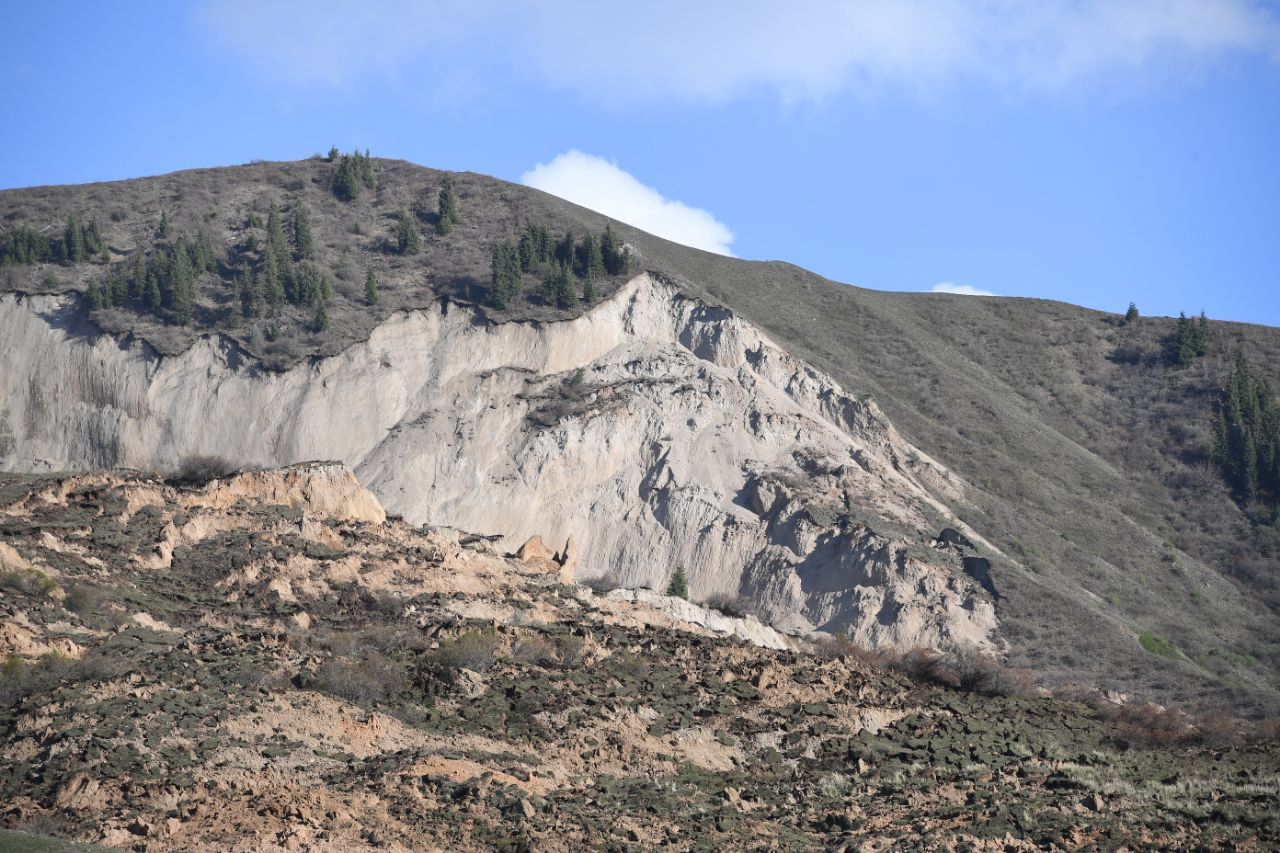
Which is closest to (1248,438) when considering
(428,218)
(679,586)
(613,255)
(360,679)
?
(613,255)

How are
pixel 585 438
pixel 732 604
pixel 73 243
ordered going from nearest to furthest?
pixel 732 604
pixel 585 438
pixel 73 243

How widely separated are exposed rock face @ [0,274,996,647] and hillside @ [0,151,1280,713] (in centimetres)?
134

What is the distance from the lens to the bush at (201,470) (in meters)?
47.9

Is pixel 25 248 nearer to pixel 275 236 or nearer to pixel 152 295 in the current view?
pixel 152 295

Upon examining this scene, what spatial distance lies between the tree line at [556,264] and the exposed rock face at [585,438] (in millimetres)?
1945

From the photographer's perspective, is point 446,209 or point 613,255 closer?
point 613,255

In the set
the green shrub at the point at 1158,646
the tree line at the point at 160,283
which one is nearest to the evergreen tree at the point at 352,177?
the tree line at the point at 160,283

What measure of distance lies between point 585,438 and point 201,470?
1770cm

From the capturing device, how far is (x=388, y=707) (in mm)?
28703

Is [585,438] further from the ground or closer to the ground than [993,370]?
closer to the ground

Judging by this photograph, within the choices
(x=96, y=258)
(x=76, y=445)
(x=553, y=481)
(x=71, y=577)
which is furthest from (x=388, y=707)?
(x=96, y=258)

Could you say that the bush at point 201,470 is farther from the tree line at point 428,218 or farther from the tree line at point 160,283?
the tree line at point 428,218

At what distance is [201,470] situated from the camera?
179 ft

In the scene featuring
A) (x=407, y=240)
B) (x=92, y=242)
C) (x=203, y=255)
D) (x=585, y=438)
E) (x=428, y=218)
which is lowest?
(x=585, y=438)
